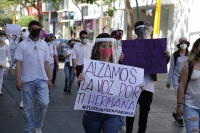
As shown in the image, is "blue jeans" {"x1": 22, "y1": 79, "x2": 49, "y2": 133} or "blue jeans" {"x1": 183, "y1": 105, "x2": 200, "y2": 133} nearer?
"blue jeans" {"x1": 183, "y1": 105, "x2": 200, "y2": 133}

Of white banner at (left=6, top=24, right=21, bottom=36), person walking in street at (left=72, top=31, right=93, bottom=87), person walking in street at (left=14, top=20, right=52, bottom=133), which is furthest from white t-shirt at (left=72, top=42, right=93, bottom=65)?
white banner at (left=6, top=24, right=21, bottom=36)

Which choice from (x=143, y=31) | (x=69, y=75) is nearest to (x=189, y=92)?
(x=143, y=31)

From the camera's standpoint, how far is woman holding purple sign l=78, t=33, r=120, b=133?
16.2 ft

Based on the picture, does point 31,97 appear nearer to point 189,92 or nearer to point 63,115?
point 63,115

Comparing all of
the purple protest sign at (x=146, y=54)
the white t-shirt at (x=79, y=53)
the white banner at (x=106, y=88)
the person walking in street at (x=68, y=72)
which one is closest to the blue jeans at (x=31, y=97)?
the purple protest sign at (x=146, y=54)

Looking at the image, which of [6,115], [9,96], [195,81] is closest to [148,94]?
[195,81]

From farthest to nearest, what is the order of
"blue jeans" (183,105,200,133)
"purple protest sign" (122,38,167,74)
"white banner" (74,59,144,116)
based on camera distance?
"purple protest sign" (122,38,167,74)
"blue jeans" (183,105,200,133)
"white banner" (74,59,144,116)

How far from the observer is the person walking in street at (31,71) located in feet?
23.3

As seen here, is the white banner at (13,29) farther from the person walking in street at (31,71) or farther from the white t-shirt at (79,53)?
the person walking in street at (31,71)

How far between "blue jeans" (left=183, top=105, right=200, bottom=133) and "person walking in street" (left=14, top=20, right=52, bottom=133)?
8.84ft

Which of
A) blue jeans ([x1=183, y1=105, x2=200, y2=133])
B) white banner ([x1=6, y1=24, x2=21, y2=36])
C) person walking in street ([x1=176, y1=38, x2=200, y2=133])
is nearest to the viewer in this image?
blue jeans ([x1=183, y1=105, x2=200, y2=133])

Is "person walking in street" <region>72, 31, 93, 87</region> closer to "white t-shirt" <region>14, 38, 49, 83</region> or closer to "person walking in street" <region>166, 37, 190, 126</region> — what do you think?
"person walking in street" <region>166, 37, 190, 126</region>

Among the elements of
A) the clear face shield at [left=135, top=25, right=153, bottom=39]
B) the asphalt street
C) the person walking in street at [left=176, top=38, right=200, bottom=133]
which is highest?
the clear face shield at [left=135, top=25, right=153, bottom=39]

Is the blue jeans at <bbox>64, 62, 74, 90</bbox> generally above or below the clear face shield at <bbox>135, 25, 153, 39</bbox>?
below
